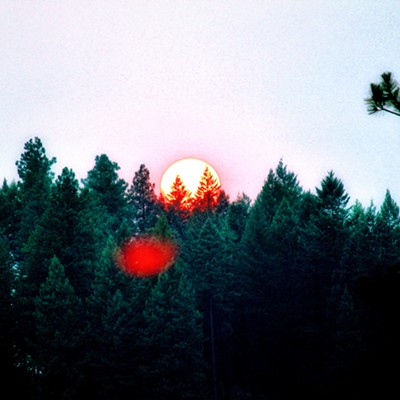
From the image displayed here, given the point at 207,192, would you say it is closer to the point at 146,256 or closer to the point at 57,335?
the point at 146,256

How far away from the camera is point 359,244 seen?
38.6 metres

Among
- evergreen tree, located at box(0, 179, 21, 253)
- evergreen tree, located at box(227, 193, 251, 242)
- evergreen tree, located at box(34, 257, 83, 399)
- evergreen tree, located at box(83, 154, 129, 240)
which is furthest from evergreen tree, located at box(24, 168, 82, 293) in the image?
evergreen tree, located at box(227, 193, 251, 242)

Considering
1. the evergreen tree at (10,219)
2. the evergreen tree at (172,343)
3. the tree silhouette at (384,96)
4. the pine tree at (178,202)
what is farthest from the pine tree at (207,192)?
the tree silhouette at (384,96)

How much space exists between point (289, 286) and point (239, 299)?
521 cm

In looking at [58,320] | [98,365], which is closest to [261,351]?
[98,365]

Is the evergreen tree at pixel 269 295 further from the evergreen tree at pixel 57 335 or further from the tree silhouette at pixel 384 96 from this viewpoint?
the tree silhouette at pixel 384 96

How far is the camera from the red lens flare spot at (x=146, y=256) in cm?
3581

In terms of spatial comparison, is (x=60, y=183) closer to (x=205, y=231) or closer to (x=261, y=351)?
(x=205, y=231)

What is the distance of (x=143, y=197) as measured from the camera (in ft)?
244

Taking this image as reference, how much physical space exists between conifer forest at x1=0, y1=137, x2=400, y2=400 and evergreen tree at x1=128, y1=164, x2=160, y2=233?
23175 millimetres

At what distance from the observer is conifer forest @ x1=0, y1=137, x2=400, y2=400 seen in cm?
3384

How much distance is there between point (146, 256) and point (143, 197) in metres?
38.0

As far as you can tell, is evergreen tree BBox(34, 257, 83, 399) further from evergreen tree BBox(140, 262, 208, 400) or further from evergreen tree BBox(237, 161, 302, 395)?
evergreen tree BBox(237, 161, 302, 395)

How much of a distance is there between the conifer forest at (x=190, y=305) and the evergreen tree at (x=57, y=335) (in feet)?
0.25
